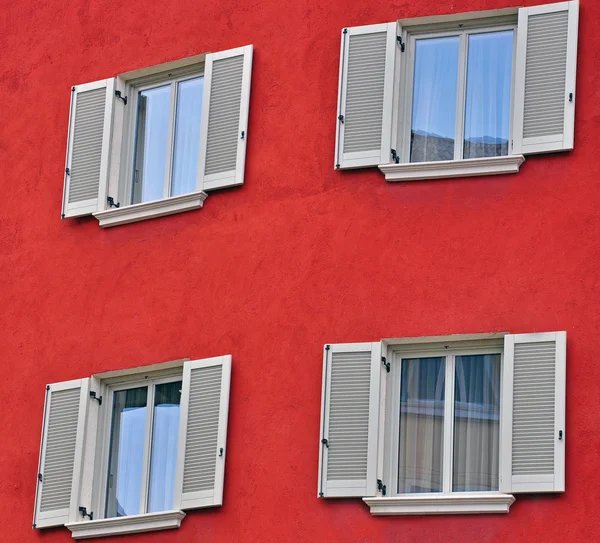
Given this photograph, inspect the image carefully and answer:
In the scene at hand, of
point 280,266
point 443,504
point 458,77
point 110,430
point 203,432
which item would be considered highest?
point 458,77

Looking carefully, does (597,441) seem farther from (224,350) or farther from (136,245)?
(136,245)

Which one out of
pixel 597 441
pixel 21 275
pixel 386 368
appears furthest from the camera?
pixel 21 275

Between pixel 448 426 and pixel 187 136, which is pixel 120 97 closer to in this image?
pixel 187 136

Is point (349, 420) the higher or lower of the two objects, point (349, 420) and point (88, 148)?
the lower

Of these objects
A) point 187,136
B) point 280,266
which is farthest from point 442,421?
point 187,136

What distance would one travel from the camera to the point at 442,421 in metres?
17.6

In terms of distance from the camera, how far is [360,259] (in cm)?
1814

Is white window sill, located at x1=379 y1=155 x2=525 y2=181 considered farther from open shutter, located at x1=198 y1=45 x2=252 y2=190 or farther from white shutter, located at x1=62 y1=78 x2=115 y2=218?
white shutter, located at x1=62 y1=78 x2=115 y2=218

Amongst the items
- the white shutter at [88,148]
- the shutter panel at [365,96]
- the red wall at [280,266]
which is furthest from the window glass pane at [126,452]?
the shutter panel at [365,96]

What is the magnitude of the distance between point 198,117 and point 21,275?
2.51 metres

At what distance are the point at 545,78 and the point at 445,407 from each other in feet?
10.2

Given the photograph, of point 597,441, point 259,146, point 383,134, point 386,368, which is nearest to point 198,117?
point 259,146

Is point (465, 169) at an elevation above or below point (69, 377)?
above

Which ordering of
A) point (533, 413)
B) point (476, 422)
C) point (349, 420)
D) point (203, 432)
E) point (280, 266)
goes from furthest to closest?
point (280, 266)
point (203, 432)
point (349, 420)
point (476, 422)
point (533, 413)
